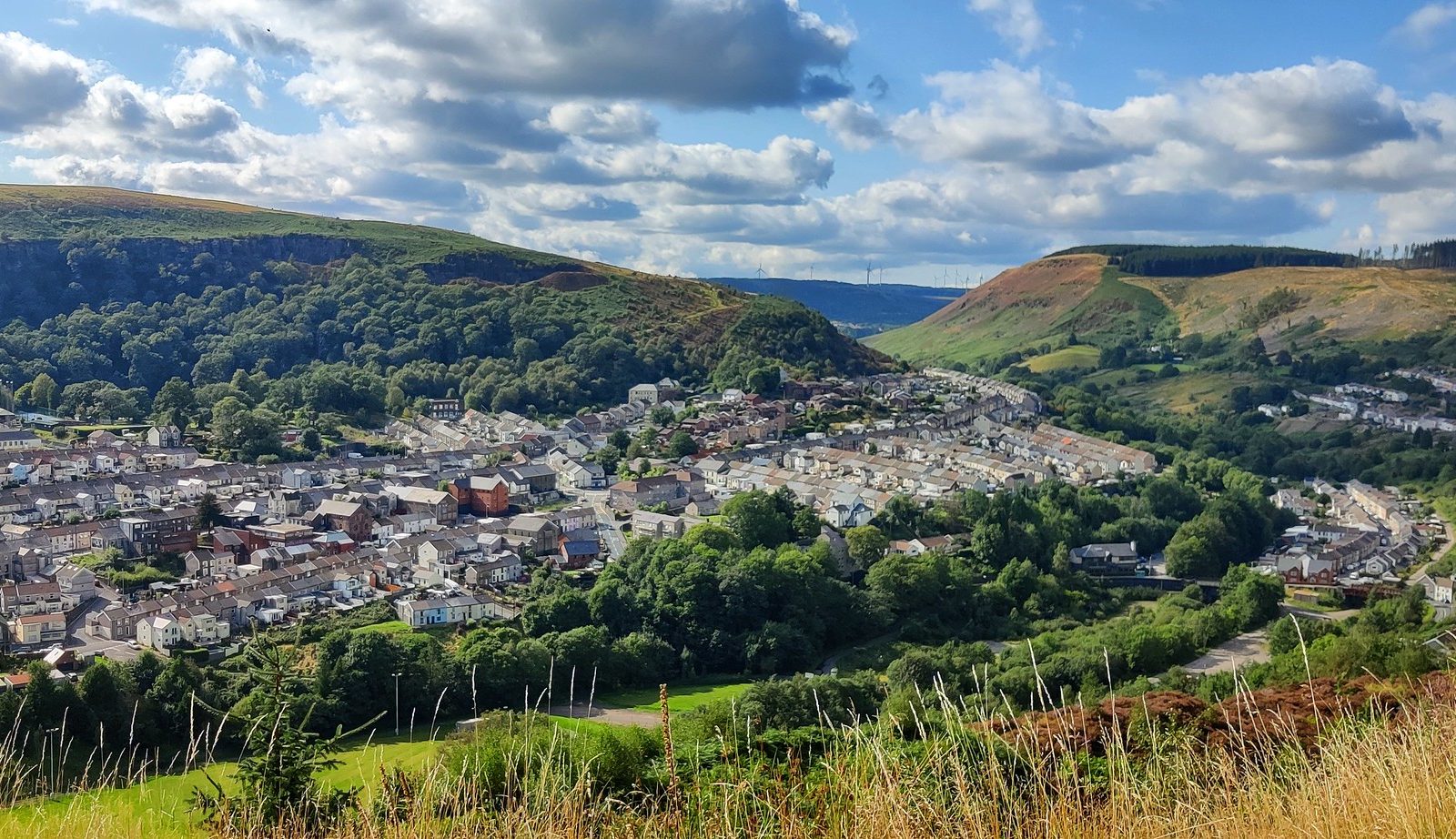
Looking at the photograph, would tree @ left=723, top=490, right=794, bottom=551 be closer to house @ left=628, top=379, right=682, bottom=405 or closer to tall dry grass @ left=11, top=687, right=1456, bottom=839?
house @ left=628, top=379, right=682, bottom=405

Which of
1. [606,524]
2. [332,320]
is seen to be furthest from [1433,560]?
[332,320]

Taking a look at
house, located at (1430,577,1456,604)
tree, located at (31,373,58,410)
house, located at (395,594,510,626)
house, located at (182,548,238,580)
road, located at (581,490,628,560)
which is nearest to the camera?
house, located at (395,594,510,626)

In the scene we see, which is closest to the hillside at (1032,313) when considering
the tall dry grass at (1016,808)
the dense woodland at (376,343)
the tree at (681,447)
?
the dense woodland at (376,343)

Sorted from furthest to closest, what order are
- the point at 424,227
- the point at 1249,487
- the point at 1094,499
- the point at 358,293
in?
1. the point at 424,227
2. the point at 358,293
3. the point at 1249,487
4. the point at 1094,499

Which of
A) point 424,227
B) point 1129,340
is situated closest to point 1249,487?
point 1129,340

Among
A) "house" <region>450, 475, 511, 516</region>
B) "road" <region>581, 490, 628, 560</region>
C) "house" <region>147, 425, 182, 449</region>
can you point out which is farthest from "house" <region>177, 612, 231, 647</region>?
"house" <region>147, 425, 182, 449</region>

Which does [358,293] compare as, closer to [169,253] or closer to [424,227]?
[169,253]

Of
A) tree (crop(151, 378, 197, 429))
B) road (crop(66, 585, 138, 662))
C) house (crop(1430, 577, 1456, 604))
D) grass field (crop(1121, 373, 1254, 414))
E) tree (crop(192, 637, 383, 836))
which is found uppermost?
tree (crop(192, 637, 383, 836))
